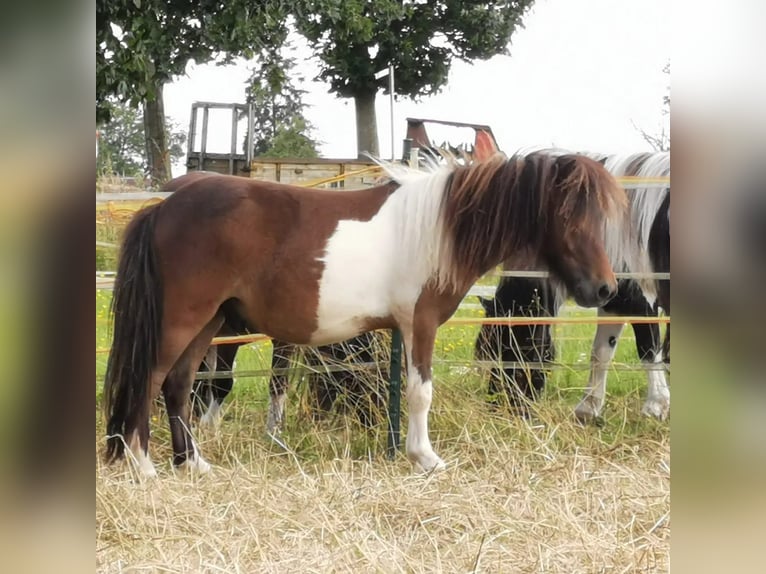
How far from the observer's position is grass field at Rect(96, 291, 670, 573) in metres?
2.05

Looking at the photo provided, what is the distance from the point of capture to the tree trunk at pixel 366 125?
266cm

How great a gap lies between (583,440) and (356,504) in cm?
96

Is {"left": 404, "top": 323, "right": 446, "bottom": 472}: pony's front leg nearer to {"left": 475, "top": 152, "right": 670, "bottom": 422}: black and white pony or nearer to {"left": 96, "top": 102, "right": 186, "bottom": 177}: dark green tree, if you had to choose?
{"left": 475, "top": 152, "right": 670, "bottom": 422}: black and white pony

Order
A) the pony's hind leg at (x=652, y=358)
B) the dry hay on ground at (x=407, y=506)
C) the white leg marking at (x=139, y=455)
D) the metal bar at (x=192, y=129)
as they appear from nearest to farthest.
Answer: the dry hay on ground at (x=407, y=506), the white leg marking at (x=139, y=455), the metal bar at (x=192, y=129), the pony's hind leg at (x=652, y=358)

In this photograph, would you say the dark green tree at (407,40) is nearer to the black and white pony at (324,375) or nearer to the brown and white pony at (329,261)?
the brown and white pony at (329,261)

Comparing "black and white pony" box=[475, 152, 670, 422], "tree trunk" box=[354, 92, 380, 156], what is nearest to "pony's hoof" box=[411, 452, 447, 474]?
"black and white pony" box=[475, 152, 670, 422]

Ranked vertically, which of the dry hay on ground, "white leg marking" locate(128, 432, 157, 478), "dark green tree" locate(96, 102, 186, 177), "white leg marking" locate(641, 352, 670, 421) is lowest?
the dry hay on ground

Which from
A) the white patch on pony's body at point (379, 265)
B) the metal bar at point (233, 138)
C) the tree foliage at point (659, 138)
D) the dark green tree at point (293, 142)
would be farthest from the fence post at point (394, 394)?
the tree foliage at point (659, 138)

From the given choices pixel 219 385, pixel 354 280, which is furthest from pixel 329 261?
pixel 219 385

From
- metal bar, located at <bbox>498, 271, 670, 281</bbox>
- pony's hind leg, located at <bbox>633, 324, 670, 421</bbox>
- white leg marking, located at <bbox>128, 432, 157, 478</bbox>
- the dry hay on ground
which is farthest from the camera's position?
pony's hind leg, located at <bbox>633, 324, 670, 421</bbox>

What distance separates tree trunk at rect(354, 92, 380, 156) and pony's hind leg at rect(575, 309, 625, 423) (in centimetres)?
111
